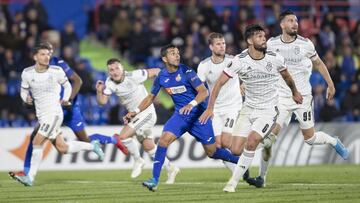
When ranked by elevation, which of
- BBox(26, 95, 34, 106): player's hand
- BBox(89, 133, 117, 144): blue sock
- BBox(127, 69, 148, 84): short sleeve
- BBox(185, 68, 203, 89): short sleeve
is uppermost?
BBox(185, 68, 203, 89): short sleeve

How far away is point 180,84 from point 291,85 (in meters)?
1.81

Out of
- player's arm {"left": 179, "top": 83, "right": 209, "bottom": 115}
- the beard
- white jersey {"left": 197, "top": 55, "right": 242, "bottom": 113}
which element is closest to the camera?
the beard

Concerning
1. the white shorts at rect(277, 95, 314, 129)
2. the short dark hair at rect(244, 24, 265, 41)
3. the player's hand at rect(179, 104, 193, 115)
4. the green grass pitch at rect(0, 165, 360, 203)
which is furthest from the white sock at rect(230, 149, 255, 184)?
the white shorts at rect(277, 95, 314, 129)

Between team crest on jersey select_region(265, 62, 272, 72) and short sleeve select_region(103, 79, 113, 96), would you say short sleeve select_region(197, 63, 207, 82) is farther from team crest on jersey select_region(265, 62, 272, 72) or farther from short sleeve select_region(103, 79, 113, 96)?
team crest on jersey select_region(265, 62, 272, 72)

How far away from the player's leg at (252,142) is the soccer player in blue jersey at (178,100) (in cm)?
105

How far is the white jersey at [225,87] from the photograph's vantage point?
1808 centimetres

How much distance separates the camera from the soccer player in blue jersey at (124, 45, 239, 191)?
15.6 meters

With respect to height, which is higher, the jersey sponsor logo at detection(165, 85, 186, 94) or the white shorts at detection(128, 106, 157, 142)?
the jersey sponsor logo at detection(165, 85, 186, 94)

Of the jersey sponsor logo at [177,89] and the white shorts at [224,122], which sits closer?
the jersey sponsor logo at [177,89]

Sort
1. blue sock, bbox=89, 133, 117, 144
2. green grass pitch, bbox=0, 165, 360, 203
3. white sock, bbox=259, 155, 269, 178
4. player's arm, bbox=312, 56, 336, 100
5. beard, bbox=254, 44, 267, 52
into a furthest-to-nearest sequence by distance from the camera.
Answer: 1. blue sock, bbox=89, 133, 117, 144
2. player's arm, bbox=312, 56, 336, 100
3. white sock, bbox=259, 155, 269, 178
4. beard, bbox=254, 44, 267, 52
5. green grass pitch, bbox=0, 165, 360, 203

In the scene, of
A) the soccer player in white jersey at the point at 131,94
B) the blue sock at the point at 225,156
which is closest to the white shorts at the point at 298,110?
the blue sock at the point at 225,156

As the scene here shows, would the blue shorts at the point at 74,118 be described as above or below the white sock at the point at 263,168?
below

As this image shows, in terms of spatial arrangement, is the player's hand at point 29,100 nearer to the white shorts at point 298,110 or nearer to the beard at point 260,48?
the white shorts at point 298,110

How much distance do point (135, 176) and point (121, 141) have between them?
0.72 m
